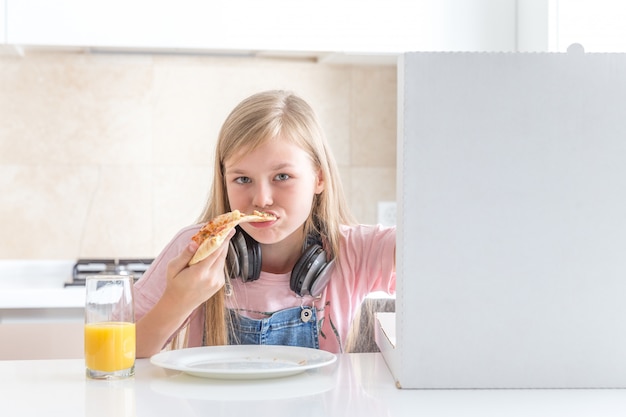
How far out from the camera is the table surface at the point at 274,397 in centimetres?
87

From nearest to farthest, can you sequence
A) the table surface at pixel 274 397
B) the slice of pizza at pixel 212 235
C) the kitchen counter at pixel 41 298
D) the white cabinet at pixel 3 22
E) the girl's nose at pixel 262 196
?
the table surface at pixel 274 397 < the slice of pizza at pixel 212 235 < the girl's nose at pixel 262 196 < the kitchen counter at pixel 41 298 < the white cabinet at pixel 3 22

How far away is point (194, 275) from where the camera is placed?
49.4 inches

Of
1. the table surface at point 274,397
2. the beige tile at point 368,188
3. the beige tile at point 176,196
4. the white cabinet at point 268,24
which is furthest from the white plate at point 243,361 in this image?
the beige tile at point 368,188

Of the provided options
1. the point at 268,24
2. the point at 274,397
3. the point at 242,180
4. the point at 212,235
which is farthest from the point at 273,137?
the point at 268,24

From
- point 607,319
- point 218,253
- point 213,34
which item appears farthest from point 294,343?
point 213,34

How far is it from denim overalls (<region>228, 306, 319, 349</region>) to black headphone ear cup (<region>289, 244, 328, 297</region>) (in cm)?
5

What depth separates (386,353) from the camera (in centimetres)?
112

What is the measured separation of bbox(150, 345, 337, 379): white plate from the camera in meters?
0.99

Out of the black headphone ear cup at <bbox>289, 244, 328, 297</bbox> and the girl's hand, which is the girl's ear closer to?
the black headphone ear cup at <bbox>289, 244, 328, 297</bbox>

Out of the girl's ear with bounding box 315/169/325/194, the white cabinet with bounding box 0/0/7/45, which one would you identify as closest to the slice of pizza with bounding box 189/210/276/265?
the girl's ear with bounding box 315/169/325/194

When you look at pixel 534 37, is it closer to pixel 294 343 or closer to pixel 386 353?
pixel 294 343

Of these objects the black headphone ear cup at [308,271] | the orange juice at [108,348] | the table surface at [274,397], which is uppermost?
the black headphone ear cup at [308,271]

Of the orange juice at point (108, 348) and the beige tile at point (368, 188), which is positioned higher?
the beige tile at point (368, 188)

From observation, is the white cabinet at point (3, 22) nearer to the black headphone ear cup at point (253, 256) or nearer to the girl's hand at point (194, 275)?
the black headphone ear cup at point (253, 256)
